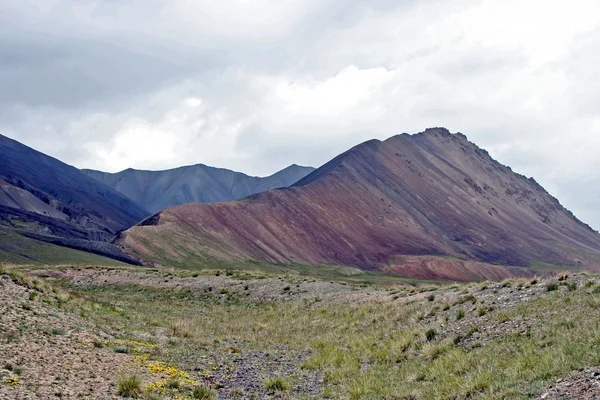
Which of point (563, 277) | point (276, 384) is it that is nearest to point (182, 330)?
point (276, 384)

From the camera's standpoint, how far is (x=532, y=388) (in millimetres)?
10945

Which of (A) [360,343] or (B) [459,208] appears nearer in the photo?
(A) [360,343]

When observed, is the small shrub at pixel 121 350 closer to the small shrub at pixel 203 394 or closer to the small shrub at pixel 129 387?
the small shrub at pixel 129 387

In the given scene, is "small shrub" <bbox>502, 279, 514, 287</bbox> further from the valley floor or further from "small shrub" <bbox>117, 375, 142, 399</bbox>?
"small shrub" <bbox>117, 375, 142, 399</bbox>

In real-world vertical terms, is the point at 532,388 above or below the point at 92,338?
above

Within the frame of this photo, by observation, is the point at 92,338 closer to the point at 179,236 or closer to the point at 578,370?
the point at 578,370

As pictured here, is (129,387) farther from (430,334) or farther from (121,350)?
(430,334)

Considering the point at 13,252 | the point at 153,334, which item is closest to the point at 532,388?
the point at 153,334

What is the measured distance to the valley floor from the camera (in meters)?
12.6

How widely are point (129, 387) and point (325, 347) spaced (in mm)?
10143

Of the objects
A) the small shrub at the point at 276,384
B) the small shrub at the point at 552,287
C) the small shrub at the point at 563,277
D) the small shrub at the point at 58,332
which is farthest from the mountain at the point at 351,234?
the small shrub at the point at 276,384

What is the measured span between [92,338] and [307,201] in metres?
147

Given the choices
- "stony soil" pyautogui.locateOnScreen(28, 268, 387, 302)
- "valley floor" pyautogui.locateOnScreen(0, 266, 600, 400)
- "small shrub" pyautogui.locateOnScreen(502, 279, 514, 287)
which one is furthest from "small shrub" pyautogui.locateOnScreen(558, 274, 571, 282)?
"stony soil" pyautogui.locateOnScreen(28, 268, 387, 302)

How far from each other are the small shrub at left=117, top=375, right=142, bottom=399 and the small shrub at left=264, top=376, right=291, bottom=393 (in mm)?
3566
